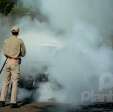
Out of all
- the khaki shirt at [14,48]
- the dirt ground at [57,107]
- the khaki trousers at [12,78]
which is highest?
the khaki shirt at [14,48]

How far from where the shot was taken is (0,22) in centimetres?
2538

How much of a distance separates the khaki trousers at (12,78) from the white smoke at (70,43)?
1430 millimetres

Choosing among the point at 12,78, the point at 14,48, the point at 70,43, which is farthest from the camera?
the point at 70,43

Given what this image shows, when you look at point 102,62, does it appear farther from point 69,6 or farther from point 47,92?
point 69,6

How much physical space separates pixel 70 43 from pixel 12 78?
19.7 ft

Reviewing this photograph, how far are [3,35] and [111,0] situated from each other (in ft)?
15.6

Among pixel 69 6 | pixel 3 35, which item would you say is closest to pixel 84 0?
pixel 69 6

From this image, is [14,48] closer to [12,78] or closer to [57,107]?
[12,78]

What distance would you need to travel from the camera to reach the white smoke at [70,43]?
13633mm

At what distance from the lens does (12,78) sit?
1153 cm

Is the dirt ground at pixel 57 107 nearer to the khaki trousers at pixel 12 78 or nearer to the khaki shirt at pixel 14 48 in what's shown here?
the khaki trousers at pixel 12 78

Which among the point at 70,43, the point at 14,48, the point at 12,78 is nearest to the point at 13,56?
the point at 14,48

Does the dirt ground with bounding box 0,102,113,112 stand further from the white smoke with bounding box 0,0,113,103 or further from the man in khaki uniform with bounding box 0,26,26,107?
the white smoke with bounding box 0,0,113,103

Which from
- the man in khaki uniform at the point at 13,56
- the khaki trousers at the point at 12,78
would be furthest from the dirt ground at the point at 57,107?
the man in khaki uniform at the point at 13,56
